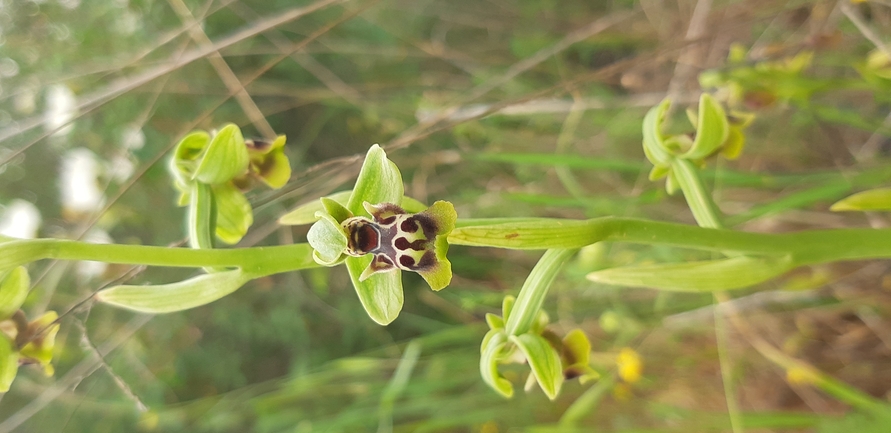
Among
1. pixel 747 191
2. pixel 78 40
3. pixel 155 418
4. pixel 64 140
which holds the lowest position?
pixel 747 191

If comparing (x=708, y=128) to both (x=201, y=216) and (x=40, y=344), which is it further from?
(x=40, y=344)

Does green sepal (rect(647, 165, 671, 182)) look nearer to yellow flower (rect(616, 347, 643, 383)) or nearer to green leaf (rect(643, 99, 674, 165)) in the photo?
green leaf (rect(643, 99, 674, 165))

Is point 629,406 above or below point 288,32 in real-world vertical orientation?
below

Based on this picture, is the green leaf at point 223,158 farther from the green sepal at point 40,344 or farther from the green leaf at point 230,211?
the green sepal at point 40,344

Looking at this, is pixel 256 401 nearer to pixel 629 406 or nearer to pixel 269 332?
pixel 269 332

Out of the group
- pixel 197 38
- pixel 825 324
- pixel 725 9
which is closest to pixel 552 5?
pixel 725 9

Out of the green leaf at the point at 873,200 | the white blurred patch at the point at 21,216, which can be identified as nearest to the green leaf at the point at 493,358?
the green leaf at the point at 873,200

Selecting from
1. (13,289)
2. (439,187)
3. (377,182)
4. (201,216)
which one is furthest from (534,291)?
(439,187)
